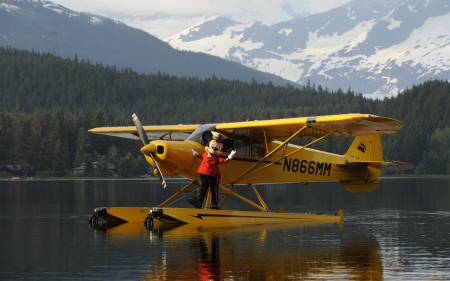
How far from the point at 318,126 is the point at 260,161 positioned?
151 centimetres

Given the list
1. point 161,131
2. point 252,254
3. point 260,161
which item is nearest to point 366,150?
point 260,161

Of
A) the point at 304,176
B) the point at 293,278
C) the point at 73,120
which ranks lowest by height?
the point at 293,278

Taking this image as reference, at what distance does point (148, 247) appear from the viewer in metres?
13.1

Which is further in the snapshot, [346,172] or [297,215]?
[346,172]

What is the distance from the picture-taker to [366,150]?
71.9ft

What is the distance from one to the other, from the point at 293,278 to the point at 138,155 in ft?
358

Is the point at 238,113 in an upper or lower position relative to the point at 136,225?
upper

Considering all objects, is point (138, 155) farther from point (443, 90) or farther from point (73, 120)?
point (443, 90)

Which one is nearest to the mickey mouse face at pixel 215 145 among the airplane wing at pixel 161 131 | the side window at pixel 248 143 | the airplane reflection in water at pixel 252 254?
the airplane reflection in water at pixel 252 254

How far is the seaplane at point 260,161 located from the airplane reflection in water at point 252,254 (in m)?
1.11

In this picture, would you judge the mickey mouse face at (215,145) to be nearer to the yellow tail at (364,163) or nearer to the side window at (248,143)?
the side window at (248,143)

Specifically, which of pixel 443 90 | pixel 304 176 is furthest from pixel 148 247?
pixel 443 90

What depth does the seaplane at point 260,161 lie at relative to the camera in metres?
17.2

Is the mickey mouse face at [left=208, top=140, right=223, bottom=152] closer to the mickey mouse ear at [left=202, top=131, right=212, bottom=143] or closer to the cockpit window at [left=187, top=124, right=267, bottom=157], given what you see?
the mickey mouse ear at [left=202, top=131, right=212, bottom=143]
